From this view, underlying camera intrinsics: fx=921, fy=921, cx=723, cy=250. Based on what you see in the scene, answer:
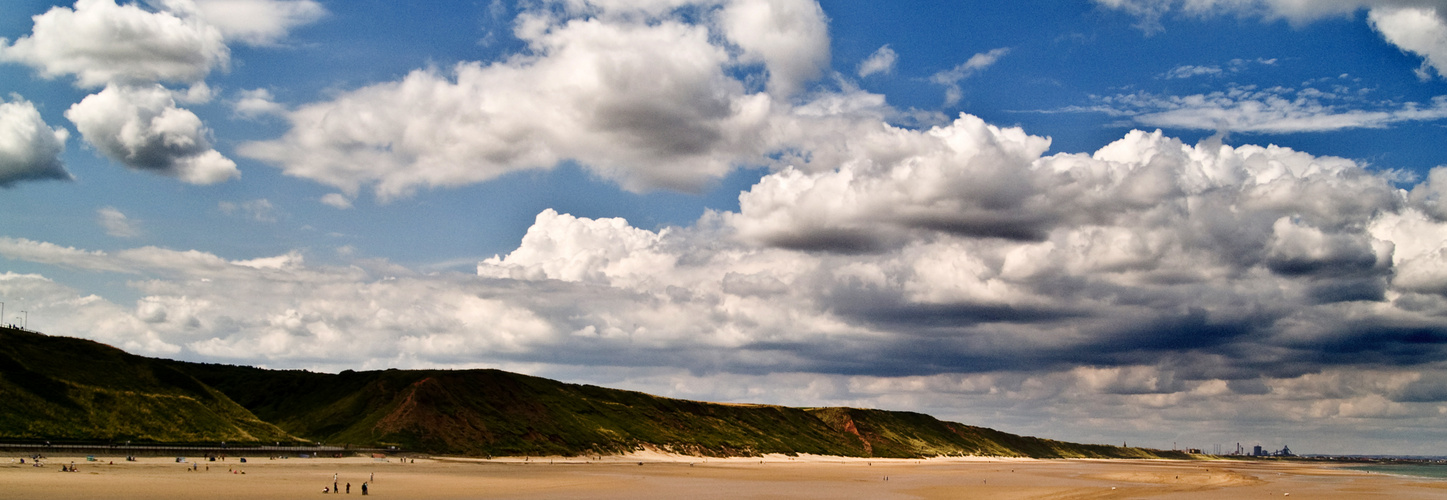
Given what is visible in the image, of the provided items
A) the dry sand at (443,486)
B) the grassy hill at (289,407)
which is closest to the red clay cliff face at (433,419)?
the grassy hill at (289,407)

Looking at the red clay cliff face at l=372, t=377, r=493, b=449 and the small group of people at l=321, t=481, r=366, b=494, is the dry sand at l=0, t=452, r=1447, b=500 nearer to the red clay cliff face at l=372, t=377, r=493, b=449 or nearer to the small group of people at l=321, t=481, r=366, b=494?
the small group of people at l=321, t=481, r=366, b=494

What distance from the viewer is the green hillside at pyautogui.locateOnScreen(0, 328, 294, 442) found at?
104 metres

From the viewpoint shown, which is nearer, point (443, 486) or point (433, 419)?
point (443, 486)

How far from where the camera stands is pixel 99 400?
115250mm

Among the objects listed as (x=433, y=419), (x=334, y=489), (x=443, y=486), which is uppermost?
(x=334, y=489)

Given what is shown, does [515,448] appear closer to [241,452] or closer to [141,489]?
[241,452]

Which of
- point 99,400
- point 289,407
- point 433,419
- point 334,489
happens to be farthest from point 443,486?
point 289,407

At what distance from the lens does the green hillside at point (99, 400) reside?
104 meters

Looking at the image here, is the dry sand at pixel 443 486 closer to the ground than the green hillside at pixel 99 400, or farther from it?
closer to the ground

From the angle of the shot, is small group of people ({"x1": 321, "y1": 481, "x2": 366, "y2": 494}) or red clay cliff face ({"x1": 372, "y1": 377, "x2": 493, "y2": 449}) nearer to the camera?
small group of people ({"x1": 321, "y1": 481, "x2": 366, "y2": 494})

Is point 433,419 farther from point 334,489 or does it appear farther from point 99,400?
point 334,489

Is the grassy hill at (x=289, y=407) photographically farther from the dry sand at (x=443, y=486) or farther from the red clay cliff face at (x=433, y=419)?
the dry sand at (x=443, y=486)

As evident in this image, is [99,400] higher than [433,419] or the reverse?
higher

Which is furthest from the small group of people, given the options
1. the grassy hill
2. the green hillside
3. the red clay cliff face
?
the red clay cliff face
